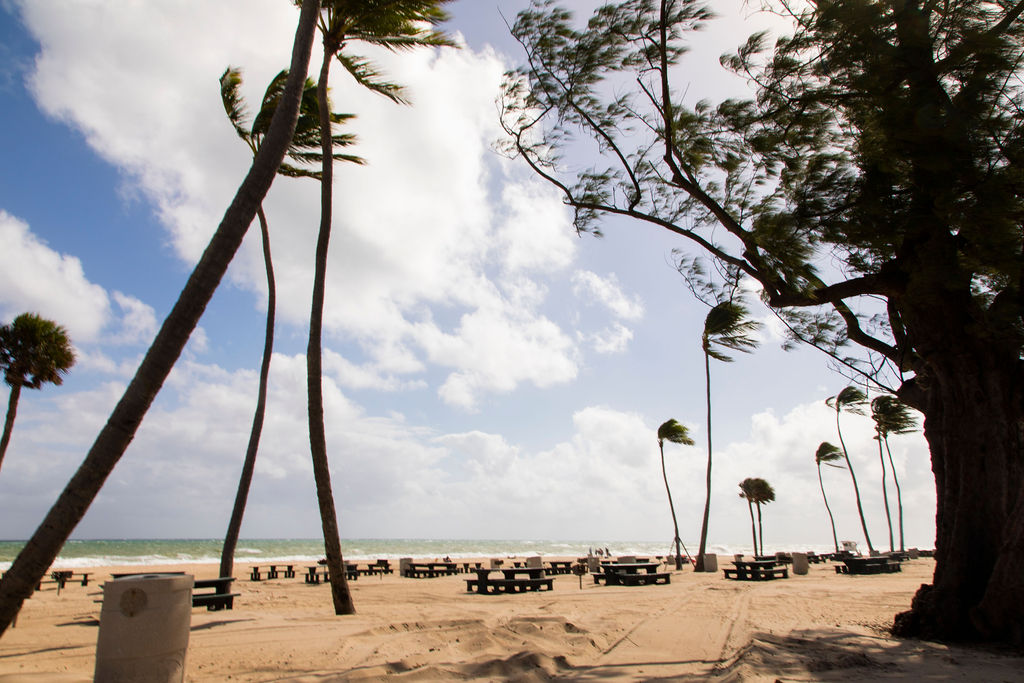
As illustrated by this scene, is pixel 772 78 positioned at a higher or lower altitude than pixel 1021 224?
higher

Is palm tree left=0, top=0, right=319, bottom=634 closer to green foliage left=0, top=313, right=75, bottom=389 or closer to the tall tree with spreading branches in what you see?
the tall tree with spreading branches

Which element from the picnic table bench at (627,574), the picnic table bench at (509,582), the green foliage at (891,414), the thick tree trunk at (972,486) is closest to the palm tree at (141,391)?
the thick tree trunk at (972,486)

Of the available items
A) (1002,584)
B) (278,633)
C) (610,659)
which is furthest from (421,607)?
(1002,584)

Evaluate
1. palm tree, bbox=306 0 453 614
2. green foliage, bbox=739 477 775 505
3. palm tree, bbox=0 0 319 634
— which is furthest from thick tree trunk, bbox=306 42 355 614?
green foliage, bbox=739 477 775 505

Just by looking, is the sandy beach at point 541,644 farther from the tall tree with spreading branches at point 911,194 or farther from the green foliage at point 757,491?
the green foliage at point 757,491

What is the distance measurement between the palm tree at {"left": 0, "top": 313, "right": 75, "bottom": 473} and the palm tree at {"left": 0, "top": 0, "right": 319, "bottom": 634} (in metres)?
14.9

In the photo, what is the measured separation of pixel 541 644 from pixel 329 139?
890 centimetres

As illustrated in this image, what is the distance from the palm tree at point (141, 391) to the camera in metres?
4.43

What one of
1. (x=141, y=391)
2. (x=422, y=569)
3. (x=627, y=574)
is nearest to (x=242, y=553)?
(x=422, y=569)

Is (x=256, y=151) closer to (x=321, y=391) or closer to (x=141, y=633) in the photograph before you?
(x=321, y=391)

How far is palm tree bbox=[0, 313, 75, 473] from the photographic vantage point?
15992 mm

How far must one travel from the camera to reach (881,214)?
21.9ft

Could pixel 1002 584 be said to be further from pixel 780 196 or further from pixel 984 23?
pixel 984 23

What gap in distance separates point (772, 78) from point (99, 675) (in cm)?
955
